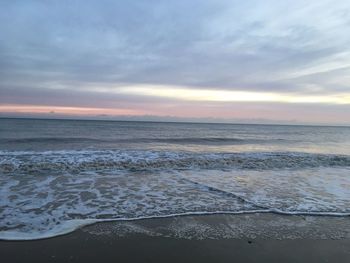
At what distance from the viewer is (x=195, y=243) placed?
17.5ft

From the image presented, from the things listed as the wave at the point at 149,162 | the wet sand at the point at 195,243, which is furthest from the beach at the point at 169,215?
the wave at the point at 149,162

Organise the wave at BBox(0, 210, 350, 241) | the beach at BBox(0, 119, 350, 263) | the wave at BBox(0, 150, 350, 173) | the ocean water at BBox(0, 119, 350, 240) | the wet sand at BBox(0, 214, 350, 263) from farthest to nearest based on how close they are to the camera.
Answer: the wave at BBox(0, 150, 350, 173) < the ocean water at BBox(0, 119, 350, 240) < the wave at BBox(0, 210, 350, 241) < the beach at BBox(0, 119, 350, 263) < the wet sand at BBox(0, 214, 350, 263)

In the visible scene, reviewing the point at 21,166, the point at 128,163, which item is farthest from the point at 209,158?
the point at 21,166

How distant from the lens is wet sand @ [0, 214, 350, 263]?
4770 mm

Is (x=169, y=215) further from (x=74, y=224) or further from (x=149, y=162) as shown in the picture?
(x=149, y=162)

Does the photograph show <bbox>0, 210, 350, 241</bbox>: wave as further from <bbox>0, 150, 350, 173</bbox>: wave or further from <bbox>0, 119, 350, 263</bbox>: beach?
<bbox>0, 150, 350, 173</bbox>: wave

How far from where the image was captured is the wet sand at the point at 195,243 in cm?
477

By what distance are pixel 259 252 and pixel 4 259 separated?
13.1 feet

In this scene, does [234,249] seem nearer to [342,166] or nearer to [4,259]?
[4,259]

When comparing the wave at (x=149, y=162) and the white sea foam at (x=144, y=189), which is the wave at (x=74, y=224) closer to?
the white sea foam at (x=144, y=189)

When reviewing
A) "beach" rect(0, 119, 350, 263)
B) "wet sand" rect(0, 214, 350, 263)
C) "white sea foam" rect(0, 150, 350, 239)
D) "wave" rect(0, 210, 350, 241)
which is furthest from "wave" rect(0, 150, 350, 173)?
"wet sand" rect(0, 214, 350, 263)

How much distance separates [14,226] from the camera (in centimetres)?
596

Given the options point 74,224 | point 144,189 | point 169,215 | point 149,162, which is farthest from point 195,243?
point 149,162

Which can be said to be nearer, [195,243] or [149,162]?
[195,243]
